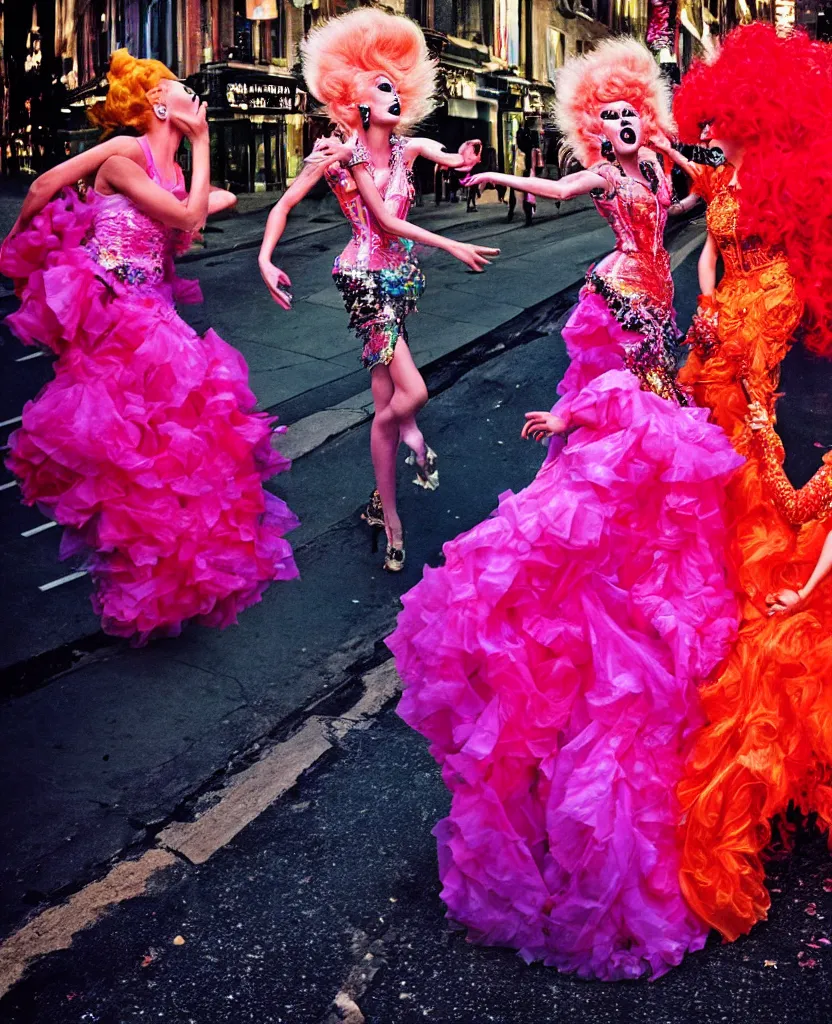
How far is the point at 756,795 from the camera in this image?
3123mm

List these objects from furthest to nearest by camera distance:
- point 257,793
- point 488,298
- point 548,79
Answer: point 548,79
point 488,298
point 257,793

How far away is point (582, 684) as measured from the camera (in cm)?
307

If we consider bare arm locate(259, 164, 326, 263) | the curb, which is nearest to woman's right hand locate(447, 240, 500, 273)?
bare arm locate(259, 164, 326, 263)

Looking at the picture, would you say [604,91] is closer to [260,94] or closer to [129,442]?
[129,442]

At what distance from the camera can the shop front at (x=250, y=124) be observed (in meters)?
17.0

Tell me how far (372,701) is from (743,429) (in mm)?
1734

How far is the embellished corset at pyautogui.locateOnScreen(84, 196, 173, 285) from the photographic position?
16.4 feet

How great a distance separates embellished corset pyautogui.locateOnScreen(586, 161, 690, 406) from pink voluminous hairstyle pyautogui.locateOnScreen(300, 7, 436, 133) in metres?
1.41

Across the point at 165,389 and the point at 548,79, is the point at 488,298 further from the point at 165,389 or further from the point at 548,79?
the point at 548,79

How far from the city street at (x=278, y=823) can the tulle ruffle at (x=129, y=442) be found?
290mm

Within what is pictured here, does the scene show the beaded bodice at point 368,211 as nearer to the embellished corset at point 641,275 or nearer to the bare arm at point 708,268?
the embellished corset at point 641,275

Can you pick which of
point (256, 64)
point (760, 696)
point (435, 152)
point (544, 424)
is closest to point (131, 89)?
point (435, 152)

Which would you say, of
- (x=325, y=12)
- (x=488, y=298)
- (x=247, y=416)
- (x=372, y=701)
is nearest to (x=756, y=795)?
(x=372, y=701)

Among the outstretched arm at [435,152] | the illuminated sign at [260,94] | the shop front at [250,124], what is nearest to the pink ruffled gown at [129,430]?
the outstretched arm at [435,152]
